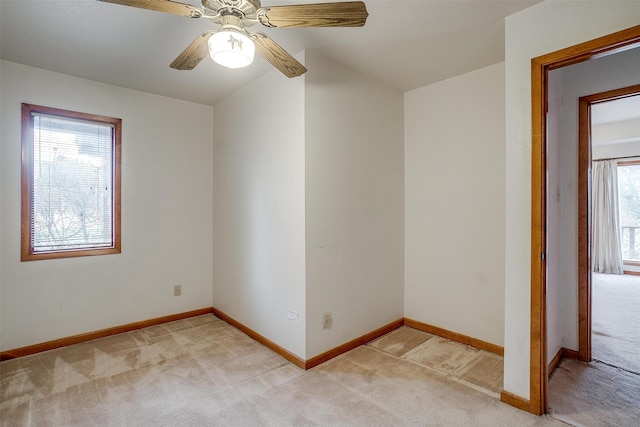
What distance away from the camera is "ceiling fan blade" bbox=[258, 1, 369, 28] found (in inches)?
56.0

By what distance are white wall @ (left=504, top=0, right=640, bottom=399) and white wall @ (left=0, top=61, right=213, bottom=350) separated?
324 cm

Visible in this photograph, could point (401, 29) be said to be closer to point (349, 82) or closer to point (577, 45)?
point (349, 82)

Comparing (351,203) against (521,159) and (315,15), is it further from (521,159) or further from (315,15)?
(315,15)

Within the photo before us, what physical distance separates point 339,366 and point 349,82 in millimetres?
2474

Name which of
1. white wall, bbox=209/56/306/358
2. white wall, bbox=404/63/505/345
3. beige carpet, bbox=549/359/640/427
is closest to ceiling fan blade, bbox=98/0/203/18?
white wall, bbox=209/56/306/358

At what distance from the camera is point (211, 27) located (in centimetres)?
213

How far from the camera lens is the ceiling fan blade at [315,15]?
1.42m

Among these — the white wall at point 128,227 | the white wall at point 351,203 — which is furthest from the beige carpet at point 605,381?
the white wall at point 128,227

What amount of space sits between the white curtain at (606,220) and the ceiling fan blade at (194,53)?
766cm

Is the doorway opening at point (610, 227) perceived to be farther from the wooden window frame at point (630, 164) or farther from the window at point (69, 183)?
the window at point (69, 183)

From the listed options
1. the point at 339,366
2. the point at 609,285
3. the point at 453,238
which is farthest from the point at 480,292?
the point at 609,285

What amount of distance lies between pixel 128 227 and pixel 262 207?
1.54 m

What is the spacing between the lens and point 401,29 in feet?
7.13

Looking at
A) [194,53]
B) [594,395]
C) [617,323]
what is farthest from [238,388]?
[617,323]
